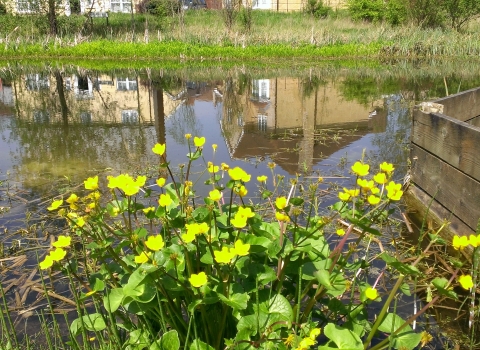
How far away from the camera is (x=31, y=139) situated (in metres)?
5.95

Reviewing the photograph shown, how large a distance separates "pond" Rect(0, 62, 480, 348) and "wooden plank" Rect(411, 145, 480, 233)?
730mm

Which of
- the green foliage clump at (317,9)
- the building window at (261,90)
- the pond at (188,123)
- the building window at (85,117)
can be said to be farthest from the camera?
the green foliage clump at (317,9)

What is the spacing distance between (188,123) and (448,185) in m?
4.44

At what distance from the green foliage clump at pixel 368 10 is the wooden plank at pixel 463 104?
69.9ft

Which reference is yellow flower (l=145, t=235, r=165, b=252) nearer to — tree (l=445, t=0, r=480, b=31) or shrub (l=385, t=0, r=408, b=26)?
tree (l=445, t=0, r=480, b=31)

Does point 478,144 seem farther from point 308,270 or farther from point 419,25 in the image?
point 419,25

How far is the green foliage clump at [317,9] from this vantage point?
26.6m

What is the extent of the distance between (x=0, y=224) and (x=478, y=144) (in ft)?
11.4

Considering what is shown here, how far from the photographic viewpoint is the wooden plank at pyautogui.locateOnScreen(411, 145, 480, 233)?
3086 millimetres

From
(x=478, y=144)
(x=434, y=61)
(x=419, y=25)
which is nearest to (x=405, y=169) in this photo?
(x=478, y=144)

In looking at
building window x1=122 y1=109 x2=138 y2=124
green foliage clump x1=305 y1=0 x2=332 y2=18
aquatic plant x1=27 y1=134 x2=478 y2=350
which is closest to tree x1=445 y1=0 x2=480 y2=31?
green foliage clump x1=305 y1=0 x2=332 y2=18

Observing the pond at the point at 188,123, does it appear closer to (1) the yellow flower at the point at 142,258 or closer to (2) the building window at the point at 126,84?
(2) the building window at the point at 126,84

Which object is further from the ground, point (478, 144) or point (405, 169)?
point (478, 144)

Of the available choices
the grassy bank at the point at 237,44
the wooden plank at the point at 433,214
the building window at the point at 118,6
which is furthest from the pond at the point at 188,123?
the building window at the point at 118,6
